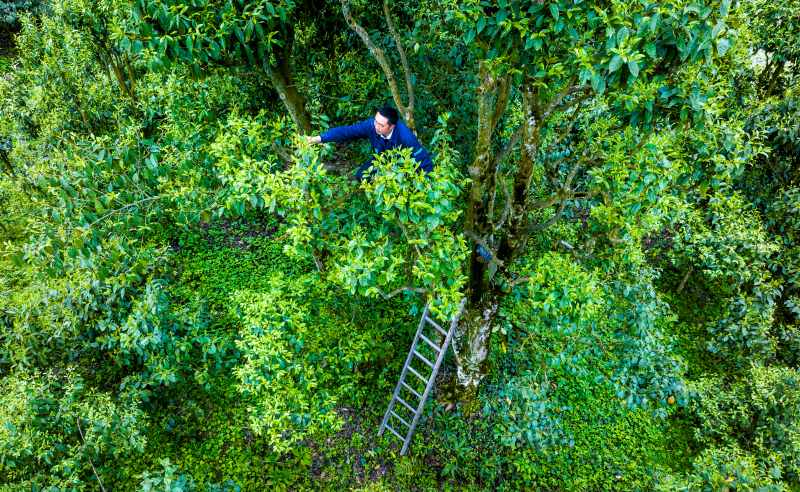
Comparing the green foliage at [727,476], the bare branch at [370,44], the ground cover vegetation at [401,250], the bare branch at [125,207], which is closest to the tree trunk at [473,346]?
the ground cover vegetation at [401,250]

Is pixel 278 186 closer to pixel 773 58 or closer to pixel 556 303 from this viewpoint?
pixel 556 303

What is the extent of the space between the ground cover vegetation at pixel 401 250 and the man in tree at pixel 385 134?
0.20m

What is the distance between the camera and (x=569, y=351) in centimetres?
546

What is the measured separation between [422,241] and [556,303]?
138cm

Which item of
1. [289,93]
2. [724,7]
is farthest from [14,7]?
[724,7]

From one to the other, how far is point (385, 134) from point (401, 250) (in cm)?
121

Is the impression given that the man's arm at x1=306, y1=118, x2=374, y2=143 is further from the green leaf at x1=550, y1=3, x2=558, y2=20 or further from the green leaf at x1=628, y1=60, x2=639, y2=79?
the green leaf at x1=628, y1=60, x2=639, y2=79

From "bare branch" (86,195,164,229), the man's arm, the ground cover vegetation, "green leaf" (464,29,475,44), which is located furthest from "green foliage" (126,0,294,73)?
"green leaf" (464,29,475,44)

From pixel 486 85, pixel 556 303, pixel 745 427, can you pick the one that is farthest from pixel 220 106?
pixel 745 427

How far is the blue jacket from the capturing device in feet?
14.4

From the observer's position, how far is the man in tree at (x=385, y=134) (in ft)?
14.4

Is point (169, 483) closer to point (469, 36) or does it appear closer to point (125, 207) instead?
point (125, 207)

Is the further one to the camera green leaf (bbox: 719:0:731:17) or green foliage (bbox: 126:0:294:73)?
green foliage (bbox: 126:0:294:73)

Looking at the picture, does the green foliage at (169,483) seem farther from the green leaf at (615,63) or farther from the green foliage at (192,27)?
the green leaf at (615,63)
